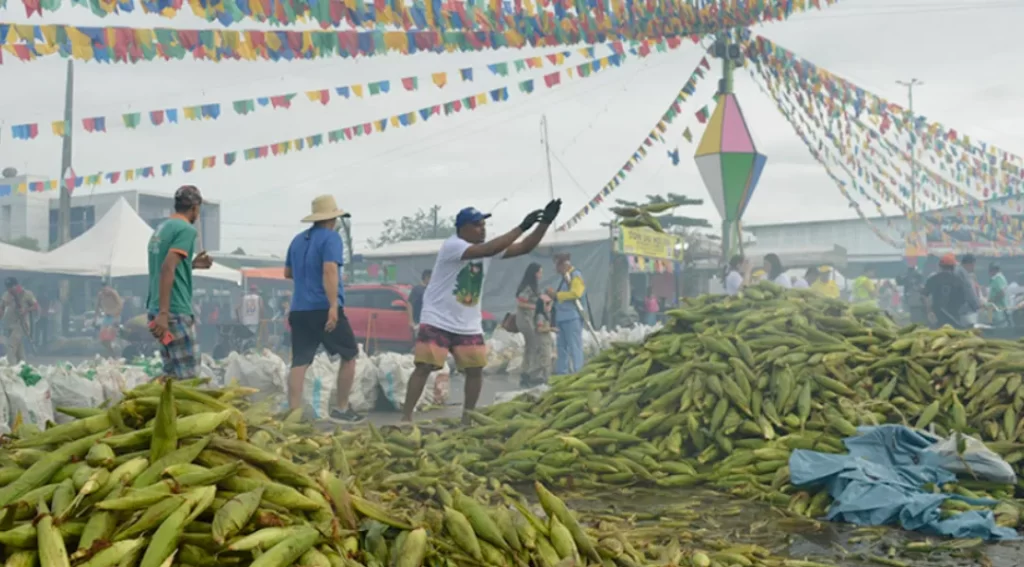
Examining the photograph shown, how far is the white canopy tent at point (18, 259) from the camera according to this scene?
22750mm

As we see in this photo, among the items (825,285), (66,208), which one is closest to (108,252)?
(66,208)

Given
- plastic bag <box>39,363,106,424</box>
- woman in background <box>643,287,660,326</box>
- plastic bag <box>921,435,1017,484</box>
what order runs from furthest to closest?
woman in background <box>643,287,660,326</box> → plastic bag <box>39,363,106,424</box> → plastic bag <box>921,435,1017,484</box>

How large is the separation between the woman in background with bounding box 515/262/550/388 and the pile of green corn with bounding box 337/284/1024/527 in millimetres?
4720

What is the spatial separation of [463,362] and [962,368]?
3.61m

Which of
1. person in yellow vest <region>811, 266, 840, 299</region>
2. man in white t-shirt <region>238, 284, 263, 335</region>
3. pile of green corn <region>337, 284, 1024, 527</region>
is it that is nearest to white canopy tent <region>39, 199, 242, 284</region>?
man in white t-shirt <region>238, 284, 263, 335</region>

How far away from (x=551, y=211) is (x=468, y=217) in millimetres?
1011

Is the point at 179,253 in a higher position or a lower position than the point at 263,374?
higher

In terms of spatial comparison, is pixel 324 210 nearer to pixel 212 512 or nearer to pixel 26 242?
pixel 212 512

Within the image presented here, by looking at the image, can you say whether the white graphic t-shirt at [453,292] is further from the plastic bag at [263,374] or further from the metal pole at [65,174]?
the metal pole at [65,174]

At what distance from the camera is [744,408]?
660 centimetres

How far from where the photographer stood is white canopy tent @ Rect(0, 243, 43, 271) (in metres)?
22.8

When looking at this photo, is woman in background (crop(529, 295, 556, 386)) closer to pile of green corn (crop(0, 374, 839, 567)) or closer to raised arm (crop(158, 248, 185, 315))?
raised arm (crop(158, 248, 185, 315))

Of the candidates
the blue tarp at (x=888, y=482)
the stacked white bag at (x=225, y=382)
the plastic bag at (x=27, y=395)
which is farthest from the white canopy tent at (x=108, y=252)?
the blue tarp at (x=888, y=482)

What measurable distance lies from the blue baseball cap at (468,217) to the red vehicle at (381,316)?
10.6 meters
